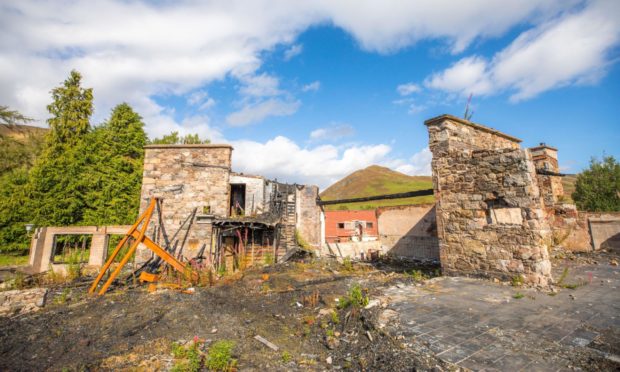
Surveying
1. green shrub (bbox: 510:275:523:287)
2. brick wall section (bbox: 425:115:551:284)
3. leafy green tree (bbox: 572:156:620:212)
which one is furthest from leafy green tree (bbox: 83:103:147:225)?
leafy green tree (bbox: 572:156:620:212)

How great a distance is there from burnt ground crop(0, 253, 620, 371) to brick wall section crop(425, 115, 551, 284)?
0.56m

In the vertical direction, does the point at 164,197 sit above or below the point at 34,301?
above


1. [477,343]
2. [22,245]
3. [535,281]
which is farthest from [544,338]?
[22,245]

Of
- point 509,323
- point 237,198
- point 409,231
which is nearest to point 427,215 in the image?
point 409,231

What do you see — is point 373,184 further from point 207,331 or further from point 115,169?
point 207,331

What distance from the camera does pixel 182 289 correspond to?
26.9ft

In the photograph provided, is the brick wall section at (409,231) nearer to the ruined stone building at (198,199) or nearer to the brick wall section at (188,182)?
the ruined stone building at (198,199)

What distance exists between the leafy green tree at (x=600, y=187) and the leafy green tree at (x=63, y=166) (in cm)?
4111

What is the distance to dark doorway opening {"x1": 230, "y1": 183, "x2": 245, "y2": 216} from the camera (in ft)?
47.6

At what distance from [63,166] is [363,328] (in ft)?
70.0

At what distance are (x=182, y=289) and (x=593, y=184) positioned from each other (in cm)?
3507

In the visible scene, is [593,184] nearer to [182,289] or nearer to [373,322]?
[373,322]

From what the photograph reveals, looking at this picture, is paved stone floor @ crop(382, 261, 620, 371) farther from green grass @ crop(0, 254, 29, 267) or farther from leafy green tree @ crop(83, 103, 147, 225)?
green grass @ crop(0, 254, 29, 267)

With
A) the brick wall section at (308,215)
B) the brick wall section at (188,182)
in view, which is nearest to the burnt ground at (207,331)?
the brick wall section at (188,182)
